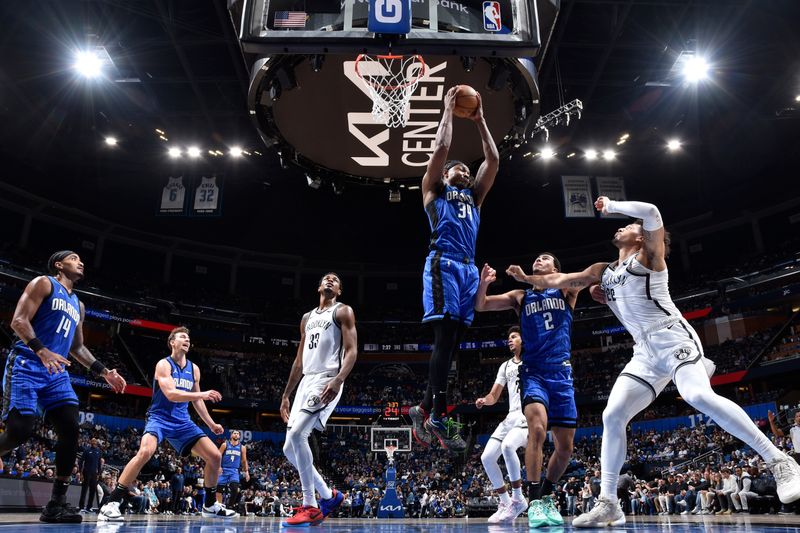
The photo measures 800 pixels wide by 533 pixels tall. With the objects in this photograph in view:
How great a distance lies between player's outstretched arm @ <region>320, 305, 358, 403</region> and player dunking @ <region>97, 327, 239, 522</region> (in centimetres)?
146

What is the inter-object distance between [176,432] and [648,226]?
5518 mm

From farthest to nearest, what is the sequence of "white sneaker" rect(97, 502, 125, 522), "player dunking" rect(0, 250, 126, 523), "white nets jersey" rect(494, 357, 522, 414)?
"white nets jersey" rect(494, 357, 522, 414) → "white sneaker" rect(97, 502, 125, 522) → "player dunking" rect(0, 250, 126, 523)

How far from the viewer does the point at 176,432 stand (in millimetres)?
6617

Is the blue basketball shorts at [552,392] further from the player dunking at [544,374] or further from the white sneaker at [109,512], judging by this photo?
the white sneaker at [109,512]

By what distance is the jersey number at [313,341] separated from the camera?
5.68 metres

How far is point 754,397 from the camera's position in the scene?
25.6 m

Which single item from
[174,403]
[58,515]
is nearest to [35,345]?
[58,515]

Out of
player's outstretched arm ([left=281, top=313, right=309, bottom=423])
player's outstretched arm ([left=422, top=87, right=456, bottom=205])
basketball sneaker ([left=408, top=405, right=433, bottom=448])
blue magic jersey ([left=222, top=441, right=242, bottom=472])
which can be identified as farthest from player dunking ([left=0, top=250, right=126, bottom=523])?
blue magic jersey ([left=222, top=441, right=242, bottom=472])

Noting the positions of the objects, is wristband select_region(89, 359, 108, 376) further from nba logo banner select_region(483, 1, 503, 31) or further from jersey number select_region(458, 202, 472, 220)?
nba logo banner select_region(483, 1, 503, 31)

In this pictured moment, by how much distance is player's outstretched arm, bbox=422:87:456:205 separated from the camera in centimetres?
458

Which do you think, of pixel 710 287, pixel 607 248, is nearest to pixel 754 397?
pixel 710 287

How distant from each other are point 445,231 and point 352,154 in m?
7.87

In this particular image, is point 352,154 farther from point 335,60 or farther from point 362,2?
point 362,2

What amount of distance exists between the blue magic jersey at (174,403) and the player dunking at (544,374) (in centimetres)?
378
